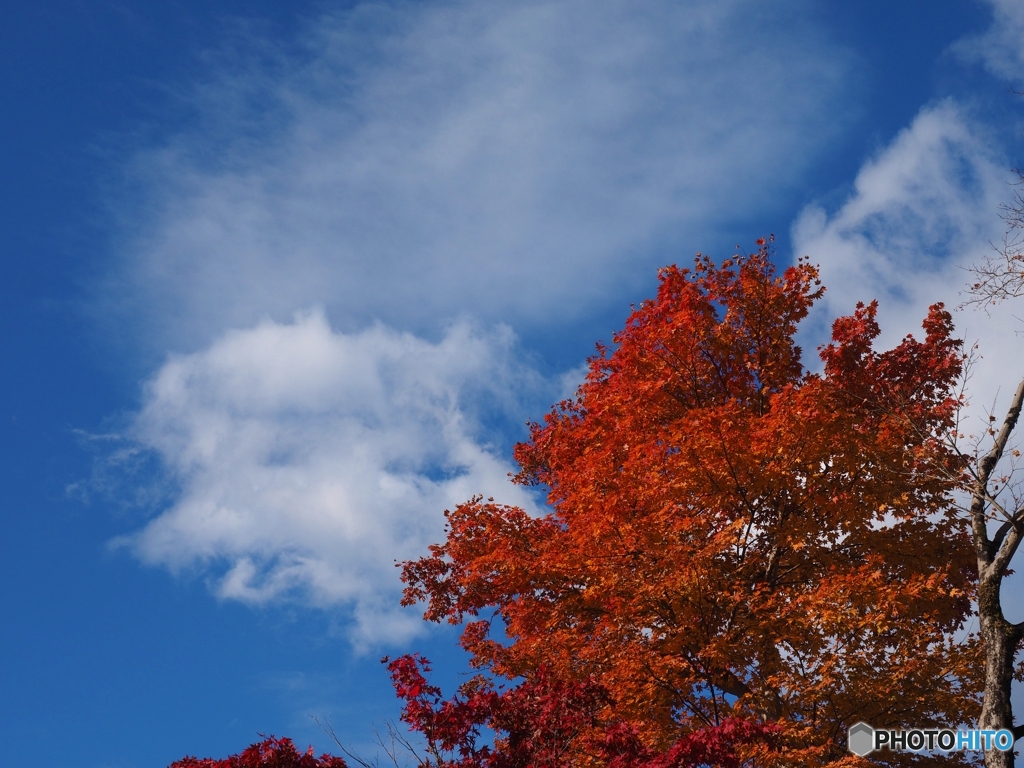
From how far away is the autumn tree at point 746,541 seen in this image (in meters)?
13.9

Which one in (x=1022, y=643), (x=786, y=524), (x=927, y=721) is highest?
(x=786, y=524)

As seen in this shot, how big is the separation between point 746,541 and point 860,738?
369 centimetres

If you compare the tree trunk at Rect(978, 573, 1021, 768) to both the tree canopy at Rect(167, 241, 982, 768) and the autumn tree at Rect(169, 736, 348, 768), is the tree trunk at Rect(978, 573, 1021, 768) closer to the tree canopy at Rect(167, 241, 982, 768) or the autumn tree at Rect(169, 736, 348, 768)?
the tree canopy at Rect(167, 241, 982, 768)

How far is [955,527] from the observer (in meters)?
16.8

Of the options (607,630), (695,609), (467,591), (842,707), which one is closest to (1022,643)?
(842,707)

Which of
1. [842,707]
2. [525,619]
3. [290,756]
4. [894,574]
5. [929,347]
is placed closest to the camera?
[290,756]

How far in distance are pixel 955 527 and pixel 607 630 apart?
7423mm

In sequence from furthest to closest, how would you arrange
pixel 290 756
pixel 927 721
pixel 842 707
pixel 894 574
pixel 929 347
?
1. pixel 929 347
2. pixel 894 574
3. pixel 927 721
4. pixel 842 707
5. pixel 290 756


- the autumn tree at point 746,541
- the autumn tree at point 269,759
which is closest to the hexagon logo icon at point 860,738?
the autumn tree at point 746,541

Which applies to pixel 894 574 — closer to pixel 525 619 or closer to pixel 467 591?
pixel 525 619

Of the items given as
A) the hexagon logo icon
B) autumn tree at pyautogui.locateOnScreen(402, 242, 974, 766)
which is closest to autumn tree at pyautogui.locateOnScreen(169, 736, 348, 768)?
autumn tree at pyautogui.locateOnScreen(402, 242, 974, 766)

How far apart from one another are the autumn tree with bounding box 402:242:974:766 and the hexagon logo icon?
167 mm

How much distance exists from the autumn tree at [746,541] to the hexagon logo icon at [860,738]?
0.17 m

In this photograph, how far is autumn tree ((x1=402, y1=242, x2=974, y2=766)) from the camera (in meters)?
13.9
